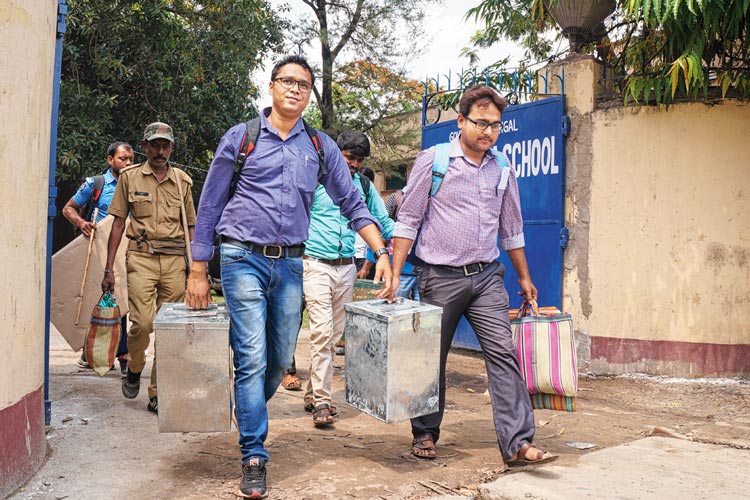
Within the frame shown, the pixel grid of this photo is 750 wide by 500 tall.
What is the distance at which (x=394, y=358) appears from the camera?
3.89m

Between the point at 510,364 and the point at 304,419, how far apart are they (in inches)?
67.6

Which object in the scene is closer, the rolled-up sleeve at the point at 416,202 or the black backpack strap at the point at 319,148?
the black backpack strap at the point at 319,148

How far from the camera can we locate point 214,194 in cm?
393

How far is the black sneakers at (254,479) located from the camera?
12.0 feet

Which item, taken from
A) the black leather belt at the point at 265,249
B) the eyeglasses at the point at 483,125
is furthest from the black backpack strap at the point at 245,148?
the eyeglasses at the point at 483,125

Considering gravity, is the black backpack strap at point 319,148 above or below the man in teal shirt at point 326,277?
above

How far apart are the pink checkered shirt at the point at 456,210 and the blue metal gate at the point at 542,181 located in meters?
3.24

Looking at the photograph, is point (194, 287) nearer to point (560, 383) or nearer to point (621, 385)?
point (560, 383)

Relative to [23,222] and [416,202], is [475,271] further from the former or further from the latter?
[23,222]

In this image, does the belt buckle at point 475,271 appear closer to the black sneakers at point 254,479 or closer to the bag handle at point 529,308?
the bag handle at point 529,308

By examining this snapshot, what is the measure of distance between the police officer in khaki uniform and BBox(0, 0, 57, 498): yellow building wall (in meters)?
1.39

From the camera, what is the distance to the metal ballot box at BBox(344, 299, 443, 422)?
388 cm

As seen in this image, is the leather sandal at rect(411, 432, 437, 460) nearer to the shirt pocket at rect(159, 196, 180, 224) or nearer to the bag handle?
the bag handle

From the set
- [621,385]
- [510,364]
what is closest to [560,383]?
[510,364]
